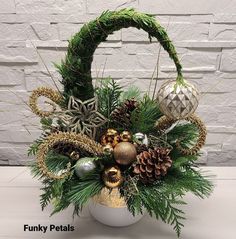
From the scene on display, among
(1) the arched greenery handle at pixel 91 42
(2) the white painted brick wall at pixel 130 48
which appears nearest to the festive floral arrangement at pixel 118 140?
(1) the arched greenery handle at pixel 91 42

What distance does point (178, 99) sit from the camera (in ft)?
1.66

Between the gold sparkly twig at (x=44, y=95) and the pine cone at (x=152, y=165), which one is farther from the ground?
the gold sparkly twig at (x=44, y=95)

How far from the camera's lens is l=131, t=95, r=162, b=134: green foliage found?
58cm

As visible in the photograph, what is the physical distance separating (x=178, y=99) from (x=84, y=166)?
0.56 feet

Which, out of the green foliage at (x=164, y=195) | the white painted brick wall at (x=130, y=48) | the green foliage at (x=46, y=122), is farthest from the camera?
the white painted brick wall at (x=130, y=48)

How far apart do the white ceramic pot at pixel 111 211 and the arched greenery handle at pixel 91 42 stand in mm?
171

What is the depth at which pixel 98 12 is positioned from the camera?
79cm

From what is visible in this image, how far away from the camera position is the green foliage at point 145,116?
58 centimetres

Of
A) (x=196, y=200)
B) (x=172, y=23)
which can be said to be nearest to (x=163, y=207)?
(x=196, y=200)

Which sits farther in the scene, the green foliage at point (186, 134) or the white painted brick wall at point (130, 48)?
the white painted brick wall at point (130, 48)

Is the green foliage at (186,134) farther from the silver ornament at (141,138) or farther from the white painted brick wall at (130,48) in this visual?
the white painted brick wall at (130,48)

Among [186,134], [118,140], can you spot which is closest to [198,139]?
[186,134]

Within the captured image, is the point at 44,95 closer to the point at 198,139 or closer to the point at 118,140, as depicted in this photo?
the point at 118,140

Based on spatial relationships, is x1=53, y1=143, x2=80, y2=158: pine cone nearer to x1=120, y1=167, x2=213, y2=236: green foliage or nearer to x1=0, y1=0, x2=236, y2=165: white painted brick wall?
x1=120, y1=167, x2=213, y2=236: green foliage
